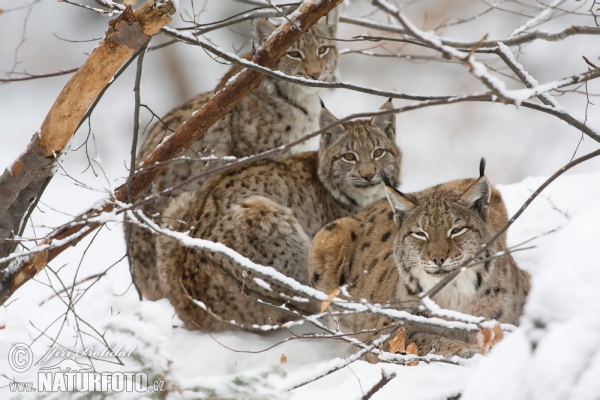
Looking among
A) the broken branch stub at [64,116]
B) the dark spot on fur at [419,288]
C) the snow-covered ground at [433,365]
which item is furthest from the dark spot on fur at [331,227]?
the broken branch stub at [64,116]

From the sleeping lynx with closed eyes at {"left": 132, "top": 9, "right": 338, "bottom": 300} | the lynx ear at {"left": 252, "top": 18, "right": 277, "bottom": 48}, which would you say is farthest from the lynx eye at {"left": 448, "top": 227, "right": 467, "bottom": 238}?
the lynx ear at {"left": 252, "top": 18, "right": 277, "bottom": 48}

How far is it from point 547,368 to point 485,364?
0.93 feet

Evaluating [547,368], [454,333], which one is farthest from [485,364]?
[454,333]

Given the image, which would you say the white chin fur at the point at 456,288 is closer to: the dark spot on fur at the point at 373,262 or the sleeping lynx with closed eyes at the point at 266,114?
the dark spot on fur at the point at 373,262

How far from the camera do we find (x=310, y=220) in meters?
7.23

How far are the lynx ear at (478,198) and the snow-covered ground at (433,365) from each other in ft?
2.53

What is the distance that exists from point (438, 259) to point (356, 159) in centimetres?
253

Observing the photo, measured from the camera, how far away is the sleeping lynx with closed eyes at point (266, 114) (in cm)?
736

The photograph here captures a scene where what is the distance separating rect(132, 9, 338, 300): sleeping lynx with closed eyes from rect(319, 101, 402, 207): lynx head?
0.67 m

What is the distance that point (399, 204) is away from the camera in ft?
17.7

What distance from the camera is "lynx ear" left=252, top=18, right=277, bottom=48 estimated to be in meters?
7.67

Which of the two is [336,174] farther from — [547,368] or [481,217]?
[547,368]

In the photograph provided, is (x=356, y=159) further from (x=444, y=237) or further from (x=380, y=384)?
(x=380, y=384)

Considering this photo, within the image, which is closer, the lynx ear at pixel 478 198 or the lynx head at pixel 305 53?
the lynx ear at pixel 478 198
